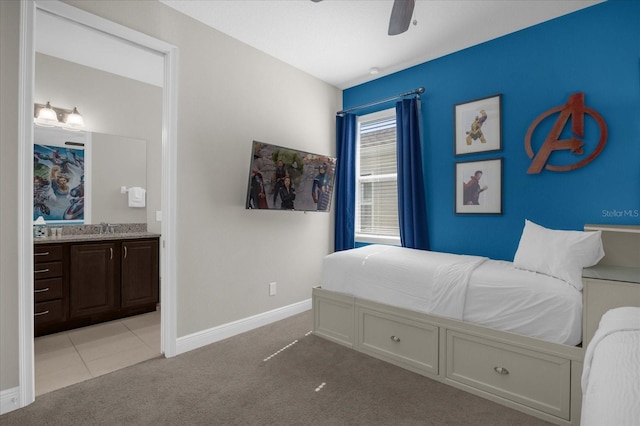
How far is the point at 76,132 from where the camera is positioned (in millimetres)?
3445

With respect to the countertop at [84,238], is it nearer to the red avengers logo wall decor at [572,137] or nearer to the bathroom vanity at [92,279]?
the bathroom vanity at [92,279]

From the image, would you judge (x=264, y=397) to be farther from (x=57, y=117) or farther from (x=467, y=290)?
(x=57, y=117)

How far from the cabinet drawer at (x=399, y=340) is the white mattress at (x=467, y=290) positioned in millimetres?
122

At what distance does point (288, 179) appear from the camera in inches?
123

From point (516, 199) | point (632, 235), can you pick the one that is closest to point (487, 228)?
point (516, 199)

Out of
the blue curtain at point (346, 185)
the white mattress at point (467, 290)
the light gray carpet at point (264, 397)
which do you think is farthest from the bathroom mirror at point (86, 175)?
the white mattress at point (467, 290)

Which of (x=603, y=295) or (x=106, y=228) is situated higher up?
(x=106, y=228)

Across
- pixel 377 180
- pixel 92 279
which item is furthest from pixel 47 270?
pixel 377 180

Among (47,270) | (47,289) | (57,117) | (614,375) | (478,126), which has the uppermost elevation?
(57,117)

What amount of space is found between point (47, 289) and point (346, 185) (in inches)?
128

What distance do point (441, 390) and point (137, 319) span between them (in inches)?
124

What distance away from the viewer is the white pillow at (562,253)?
75.0 inches

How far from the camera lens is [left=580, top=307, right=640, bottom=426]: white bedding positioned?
71 cm

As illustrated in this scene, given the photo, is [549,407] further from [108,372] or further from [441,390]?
[108,372]
